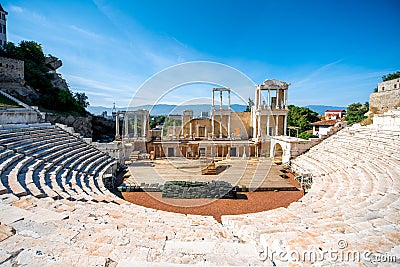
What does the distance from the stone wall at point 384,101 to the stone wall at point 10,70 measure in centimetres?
5049

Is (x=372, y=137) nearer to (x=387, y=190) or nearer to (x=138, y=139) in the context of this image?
(x=387, y=190)

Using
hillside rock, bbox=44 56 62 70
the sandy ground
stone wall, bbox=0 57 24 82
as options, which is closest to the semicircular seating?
the sandy ground

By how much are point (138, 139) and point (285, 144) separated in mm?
14821

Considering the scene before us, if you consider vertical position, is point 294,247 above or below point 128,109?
below

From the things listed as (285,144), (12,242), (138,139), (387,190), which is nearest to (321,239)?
(12,242)

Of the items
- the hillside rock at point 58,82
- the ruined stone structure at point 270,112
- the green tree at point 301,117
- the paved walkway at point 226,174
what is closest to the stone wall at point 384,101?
the green tree at point 301,117

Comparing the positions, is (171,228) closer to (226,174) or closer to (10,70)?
(226,174)

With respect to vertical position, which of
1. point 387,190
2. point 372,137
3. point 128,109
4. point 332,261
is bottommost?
point 387,190

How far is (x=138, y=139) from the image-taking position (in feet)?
72.3

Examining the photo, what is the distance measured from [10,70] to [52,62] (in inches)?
501

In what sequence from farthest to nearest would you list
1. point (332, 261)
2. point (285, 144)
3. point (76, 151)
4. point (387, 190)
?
point (285, 144)
point (76, 151)
point (387, 190)
point (332, 261)

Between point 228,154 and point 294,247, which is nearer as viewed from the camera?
point 294,247

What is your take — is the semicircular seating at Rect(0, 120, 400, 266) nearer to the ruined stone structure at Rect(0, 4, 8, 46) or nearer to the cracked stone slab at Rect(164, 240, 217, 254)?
the cracked stone slab at Rect(164, 240, 217, 254)

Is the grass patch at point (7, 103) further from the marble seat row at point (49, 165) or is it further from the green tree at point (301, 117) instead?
the green tree at point (301, 117)
